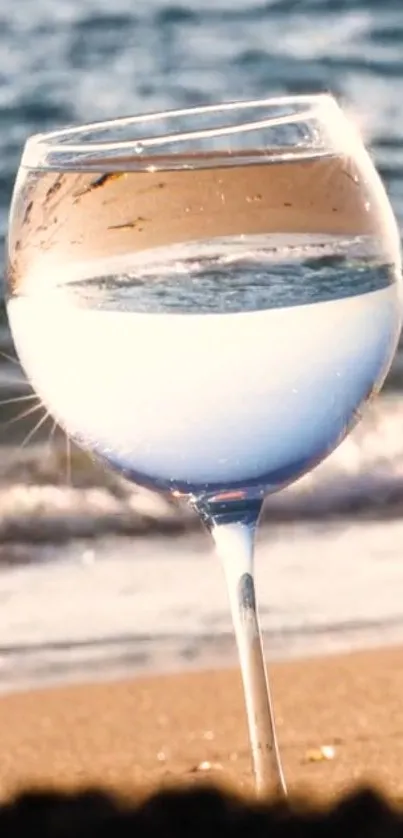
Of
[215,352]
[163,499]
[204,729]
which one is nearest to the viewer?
[215,352]

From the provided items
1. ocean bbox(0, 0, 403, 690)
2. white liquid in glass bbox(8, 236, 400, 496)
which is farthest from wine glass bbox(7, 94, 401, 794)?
ocean bbox(0, 0, 403, 690)

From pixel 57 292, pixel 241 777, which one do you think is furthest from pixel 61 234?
pixel 241 777

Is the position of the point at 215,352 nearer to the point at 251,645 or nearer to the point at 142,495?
the point at 251,645

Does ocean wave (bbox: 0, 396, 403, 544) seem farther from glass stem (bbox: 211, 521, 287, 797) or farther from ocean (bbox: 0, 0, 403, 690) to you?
glass stem (bbox: 211, 521, 287, 797)

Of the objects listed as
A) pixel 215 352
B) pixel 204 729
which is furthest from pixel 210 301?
pixel 204 729

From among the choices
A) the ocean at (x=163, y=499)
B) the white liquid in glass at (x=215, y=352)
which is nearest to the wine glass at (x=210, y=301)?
the white liquid in glass at (x=215, y=352)

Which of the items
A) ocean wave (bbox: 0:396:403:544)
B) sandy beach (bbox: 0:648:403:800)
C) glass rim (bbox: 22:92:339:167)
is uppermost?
glass rim (bbox: 22:92:339:167)

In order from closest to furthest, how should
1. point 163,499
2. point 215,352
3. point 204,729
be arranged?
point 215,352 → point 204,729 → point 163,499
